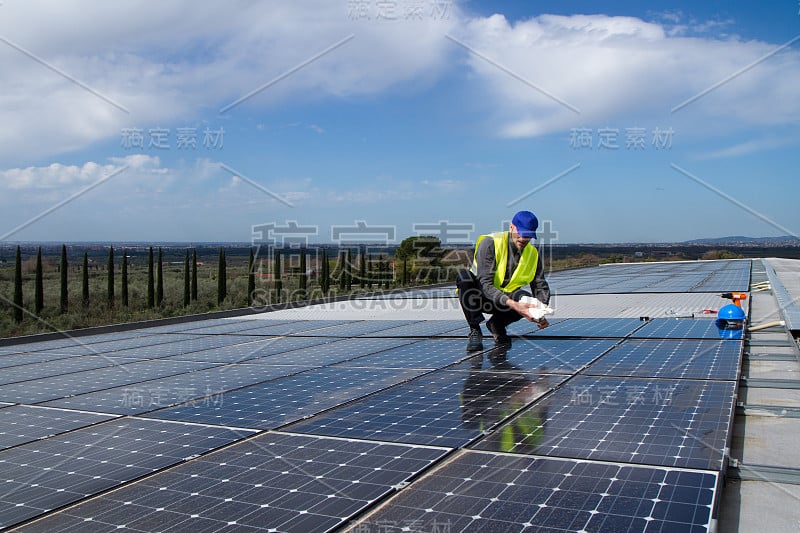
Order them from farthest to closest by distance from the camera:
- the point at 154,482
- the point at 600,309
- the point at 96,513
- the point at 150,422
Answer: the point at 600,309 < the point at 150,422 < the point at 154,482 < the point at 96,513

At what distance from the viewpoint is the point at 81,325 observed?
18516 mm

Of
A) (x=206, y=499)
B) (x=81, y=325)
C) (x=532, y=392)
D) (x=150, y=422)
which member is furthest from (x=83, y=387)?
(x=81, y=325)

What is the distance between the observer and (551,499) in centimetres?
306

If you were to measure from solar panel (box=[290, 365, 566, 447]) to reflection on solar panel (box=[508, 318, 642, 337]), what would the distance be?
267cm

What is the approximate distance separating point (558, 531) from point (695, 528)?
573 millimetres

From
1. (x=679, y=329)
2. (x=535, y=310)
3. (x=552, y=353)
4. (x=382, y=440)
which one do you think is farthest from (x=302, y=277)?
(x=382, y=440)

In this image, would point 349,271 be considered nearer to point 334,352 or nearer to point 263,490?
point 334,352

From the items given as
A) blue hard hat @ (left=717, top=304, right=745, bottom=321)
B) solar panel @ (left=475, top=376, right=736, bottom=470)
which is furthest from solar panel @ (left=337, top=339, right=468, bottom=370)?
blue hard hat @ (left=717, top=304, right=745, bottom=321)

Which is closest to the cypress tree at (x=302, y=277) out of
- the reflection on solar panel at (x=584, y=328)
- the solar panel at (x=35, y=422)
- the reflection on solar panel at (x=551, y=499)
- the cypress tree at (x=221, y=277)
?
the cypress tree at (x=221, y=277)

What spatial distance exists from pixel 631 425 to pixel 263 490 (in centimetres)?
239

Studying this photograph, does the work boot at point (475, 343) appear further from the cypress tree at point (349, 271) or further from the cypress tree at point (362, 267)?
the cypress tree at point (362, 267)

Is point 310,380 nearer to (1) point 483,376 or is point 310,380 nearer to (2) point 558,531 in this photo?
(1) point 483,376

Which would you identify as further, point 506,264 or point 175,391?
point 506,264

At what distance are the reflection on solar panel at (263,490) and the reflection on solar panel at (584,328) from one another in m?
5.12
